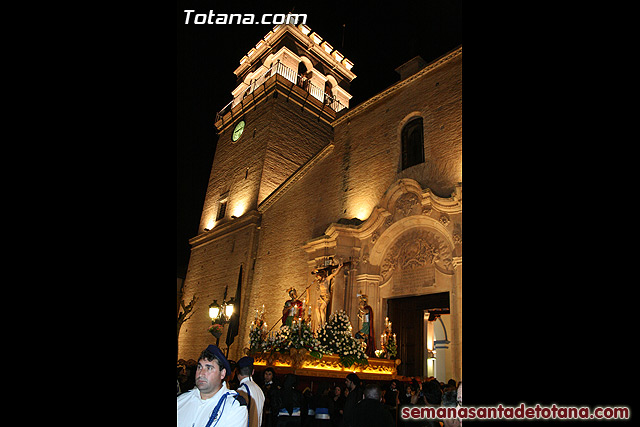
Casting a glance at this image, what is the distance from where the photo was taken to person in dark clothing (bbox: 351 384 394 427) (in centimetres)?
439

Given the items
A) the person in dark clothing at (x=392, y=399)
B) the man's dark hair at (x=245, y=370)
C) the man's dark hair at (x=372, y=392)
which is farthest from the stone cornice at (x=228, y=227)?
the man's dark hair at (x=372, y=392)

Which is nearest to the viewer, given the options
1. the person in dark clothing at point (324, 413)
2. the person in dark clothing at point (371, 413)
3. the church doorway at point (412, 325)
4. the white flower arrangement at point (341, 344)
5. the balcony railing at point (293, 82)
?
the person in dark clothing at point (371, 413)

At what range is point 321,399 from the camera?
20.6 feet

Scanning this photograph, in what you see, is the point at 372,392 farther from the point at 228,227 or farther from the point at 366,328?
the point at 228,227

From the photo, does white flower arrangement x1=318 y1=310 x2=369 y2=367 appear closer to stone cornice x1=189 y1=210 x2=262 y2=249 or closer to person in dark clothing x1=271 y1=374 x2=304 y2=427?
person in dark clothing x1=271 y1=374 x2=304 y2=427

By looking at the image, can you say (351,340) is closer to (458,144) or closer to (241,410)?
(458,144)

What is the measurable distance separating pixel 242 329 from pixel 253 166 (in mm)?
8165

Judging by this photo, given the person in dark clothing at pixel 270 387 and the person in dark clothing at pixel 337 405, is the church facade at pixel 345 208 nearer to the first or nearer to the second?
the person in dark clothing at pixel 337 405

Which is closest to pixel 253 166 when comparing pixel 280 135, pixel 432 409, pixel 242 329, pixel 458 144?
pixel 280 135

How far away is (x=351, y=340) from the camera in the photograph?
1027 centimetres

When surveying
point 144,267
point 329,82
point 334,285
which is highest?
point 329,82

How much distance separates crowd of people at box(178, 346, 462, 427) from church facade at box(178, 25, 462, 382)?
3.19 metres

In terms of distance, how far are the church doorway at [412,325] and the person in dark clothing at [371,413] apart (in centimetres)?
755

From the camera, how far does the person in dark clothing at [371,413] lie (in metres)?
4.39
